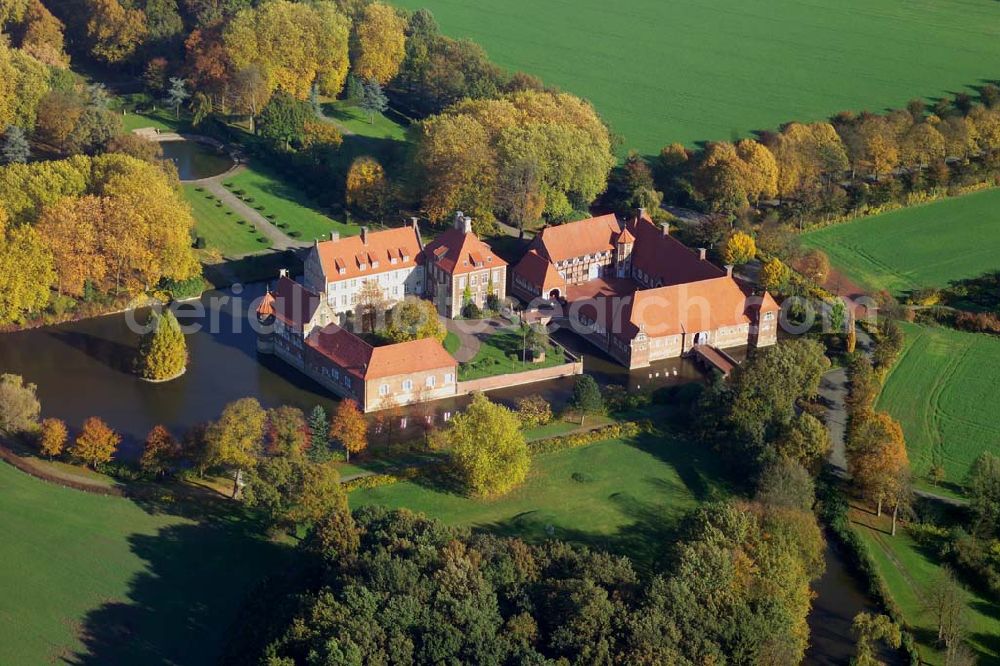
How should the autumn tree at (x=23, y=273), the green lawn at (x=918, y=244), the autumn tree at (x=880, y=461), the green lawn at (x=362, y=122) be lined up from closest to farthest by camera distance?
1. the autumn tree at (x=880, y=461)
2. the autumn tree at (x=23, y=273)
3. the green lawn at (x=918, y=244)
4. the green lawn at (x=362, y=122)

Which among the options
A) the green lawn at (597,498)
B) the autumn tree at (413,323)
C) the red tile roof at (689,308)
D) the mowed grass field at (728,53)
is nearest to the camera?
the green lawn at (597,498)

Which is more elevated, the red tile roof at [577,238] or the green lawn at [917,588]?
the red tile roof at [577,238]

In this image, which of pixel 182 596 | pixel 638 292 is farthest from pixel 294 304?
pixel 182 596

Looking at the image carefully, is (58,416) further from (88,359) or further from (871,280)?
(871,280)

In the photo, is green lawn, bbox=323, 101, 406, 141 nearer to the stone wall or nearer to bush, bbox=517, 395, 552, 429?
the stone wall

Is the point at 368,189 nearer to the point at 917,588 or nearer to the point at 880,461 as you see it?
the point at 880,461

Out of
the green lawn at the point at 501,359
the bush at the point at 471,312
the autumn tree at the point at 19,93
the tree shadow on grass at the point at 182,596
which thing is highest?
the autumn tree at the point at 19,93

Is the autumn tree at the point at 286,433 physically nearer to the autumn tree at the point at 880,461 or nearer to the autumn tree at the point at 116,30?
the autumn tree at the point at 880,461

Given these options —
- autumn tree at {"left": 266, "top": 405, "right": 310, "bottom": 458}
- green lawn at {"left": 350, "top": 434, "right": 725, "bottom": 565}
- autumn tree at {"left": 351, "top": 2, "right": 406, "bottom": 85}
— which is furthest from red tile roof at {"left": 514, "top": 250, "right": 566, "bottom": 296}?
autumn tree at {"left": 351, "top": 2, "right": 406, "bottom": 85}

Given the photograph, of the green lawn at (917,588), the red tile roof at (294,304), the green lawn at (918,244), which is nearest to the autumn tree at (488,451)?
the red tile roof at (294,304)
